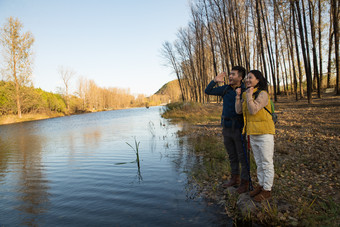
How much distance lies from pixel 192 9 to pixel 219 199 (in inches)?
1060

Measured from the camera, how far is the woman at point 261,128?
2732 millimetres

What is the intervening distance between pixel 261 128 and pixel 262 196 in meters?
0.99

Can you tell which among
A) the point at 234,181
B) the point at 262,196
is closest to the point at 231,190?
the point at 234,181

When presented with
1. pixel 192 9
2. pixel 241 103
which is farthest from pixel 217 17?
pixel 241 103

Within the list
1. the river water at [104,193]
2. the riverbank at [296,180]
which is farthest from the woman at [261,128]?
the river water at [104,193]

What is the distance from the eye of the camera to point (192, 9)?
25797mm

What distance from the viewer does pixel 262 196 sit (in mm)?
2871

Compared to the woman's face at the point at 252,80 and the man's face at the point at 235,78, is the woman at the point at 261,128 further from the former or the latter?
the man's face at the point at 235,78

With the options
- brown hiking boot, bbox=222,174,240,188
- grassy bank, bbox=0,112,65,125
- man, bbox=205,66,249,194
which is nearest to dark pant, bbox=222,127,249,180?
man, bbox=205,66,249,194

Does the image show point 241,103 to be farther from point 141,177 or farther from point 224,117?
point 141,177

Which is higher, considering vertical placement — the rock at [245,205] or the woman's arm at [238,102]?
the woman's arm at [238,102]

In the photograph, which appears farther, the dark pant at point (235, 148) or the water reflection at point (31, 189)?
the water reflection at point (31, 189)

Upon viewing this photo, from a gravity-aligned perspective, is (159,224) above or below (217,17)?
below

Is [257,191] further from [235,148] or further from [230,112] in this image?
[230,112]
